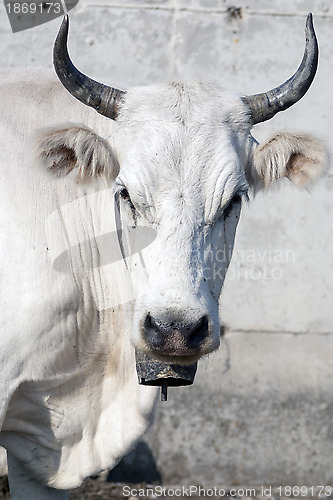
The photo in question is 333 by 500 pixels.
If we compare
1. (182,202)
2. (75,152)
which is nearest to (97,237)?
(75,152)

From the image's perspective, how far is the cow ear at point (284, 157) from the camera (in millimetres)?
2934

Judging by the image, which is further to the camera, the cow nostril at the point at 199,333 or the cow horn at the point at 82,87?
the cow horn at the point at 82,87

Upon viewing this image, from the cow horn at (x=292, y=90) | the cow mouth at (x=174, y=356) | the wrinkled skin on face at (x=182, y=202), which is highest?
the cow horn at (x=292, y=90)

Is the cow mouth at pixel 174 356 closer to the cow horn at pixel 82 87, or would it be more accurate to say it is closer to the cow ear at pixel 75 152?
the cow ear at pixel 75 152

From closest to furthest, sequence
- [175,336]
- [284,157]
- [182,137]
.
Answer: [175,336]
[182,137]
[284,157]

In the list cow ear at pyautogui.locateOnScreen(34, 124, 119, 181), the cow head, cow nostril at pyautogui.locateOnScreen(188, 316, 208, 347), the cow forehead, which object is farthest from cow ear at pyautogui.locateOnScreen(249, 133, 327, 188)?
cow nostril at pyautogui.locateOnScreen(188, 316, 208, 347)

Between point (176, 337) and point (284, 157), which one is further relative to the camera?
point (284, 157)

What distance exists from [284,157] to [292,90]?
32 centimetres

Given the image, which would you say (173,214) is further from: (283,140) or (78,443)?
(78,443)

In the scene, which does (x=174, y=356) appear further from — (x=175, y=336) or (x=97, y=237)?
(x=97, y=237)

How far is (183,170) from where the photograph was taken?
253cm

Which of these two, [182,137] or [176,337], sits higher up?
[182,137]

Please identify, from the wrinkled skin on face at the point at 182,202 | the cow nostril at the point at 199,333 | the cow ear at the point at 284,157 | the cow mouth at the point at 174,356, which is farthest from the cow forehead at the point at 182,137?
the cow mouth at the point at 174,356

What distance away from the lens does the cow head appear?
7.79ft
